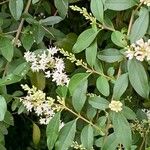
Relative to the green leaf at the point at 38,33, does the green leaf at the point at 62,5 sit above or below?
above

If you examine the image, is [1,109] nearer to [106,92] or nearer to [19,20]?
[106,92]

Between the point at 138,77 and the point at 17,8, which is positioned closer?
the point at 138,77

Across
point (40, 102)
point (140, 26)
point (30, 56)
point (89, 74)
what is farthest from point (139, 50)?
point (30, 56)

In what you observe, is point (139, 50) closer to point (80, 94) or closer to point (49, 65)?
point (80, 94)

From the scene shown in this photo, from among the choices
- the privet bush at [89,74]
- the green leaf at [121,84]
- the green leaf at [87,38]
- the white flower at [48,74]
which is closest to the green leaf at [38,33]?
the privet bush at [89,74]

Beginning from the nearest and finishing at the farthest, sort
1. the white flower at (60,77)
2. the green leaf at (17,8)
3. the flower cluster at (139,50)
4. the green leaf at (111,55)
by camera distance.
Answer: the flower cluster at (139,50) < the green leaf at (111,55) < the white flower at (60,77) < the green leaf at (17,8)

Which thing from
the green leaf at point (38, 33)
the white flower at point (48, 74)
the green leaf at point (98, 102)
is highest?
the green leaf at point (38, 33)

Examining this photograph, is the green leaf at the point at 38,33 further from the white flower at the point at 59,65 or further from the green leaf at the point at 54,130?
the green leaf at the point at 54,130
